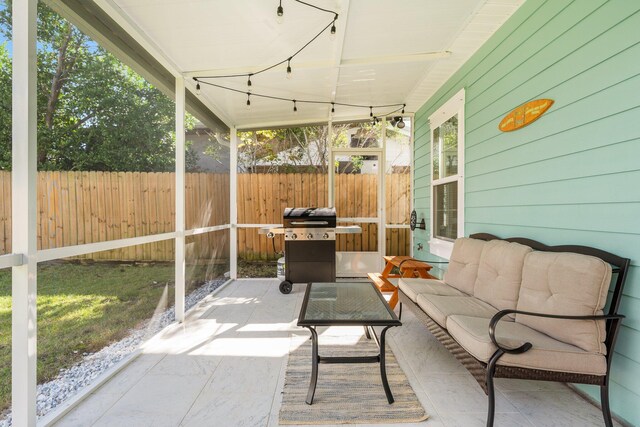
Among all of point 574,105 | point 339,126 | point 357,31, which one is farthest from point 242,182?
point 574,105

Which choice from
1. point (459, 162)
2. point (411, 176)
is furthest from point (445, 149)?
point (411, 176)

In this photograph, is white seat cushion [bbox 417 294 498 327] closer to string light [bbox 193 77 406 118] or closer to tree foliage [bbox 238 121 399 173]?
string light [bbox 193 77 406 118]

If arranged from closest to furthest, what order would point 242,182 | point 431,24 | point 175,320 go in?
point 431,24, point 175,320, point 242,182

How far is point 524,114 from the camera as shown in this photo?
2482 mm

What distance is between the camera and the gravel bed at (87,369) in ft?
6.20

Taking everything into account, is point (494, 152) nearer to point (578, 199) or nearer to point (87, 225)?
point (578, 199)

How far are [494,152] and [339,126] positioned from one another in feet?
9.72

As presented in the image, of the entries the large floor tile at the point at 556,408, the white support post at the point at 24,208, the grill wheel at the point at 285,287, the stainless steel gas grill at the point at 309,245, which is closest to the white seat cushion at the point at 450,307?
the large floor tile at the point at 556,408

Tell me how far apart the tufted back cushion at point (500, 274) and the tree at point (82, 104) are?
2.88 m

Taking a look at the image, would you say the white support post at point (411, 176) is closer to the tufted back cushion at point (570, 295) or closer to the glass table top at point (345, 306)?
the glass table top at point (345, 306)

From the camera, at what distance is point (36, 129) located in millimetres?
1639

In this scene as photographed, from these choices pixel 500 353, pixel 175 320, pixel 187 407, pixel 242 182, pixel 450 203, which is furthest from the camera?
pixel 242 182

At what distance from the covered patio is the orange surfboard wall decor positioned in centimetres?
4

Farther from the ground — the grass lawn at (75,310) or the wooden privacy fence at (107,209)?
the wooden privacy fence at (107,209)
